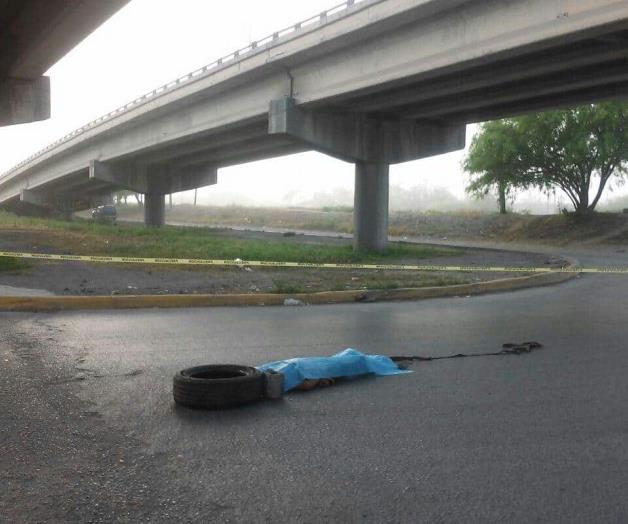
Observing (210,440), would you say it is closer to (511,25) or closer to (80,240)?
(511,25)

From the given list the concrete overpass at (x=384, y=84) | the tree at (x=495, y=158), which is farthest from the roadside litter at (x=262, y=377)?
the tree at (x=495, y=158)

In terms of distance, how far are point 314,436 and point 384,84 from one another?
18.1 metres

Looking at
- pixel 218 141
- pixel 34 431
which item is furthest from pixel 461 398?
pixel 218 141

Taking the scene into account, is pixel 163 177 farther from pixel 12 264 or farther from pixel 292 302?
pixel 292 302

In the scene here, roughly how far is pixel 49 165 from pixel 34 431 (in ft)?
188

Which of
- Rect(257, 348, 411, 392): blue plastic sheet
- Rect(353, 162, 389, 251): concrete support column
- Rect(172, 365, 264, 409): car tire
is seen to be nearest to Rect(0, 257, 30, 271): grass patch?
Rect(257, 348, 411, 392): blue plastic sheet

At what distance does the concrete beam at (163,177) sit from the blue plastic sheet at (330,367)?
4214 centimetres

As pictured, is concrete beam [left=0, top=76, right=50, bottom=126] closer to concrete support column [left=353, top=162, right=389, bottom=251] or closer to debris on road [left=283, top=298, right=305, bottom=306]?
debris on road [left=283, top=298, right=305, bottom=306]

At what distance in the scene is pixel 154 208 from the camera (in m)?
49.4


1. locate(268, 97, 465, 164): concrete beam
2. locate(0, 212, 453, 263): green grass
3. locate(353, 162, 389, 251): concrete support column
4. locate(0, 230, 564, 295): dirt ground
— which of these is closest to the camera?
locate(0, 230, 564, 295): dirt ground

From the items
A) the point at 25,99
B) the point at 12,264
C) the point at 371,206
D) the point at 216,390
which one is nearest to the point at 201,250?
the point at 25,99

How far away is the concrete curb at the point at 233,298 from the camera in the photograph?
11469 mm

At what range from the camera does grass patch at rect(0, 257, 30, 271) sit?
15.4m

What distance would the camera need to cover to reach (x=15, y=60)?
15336 mm
